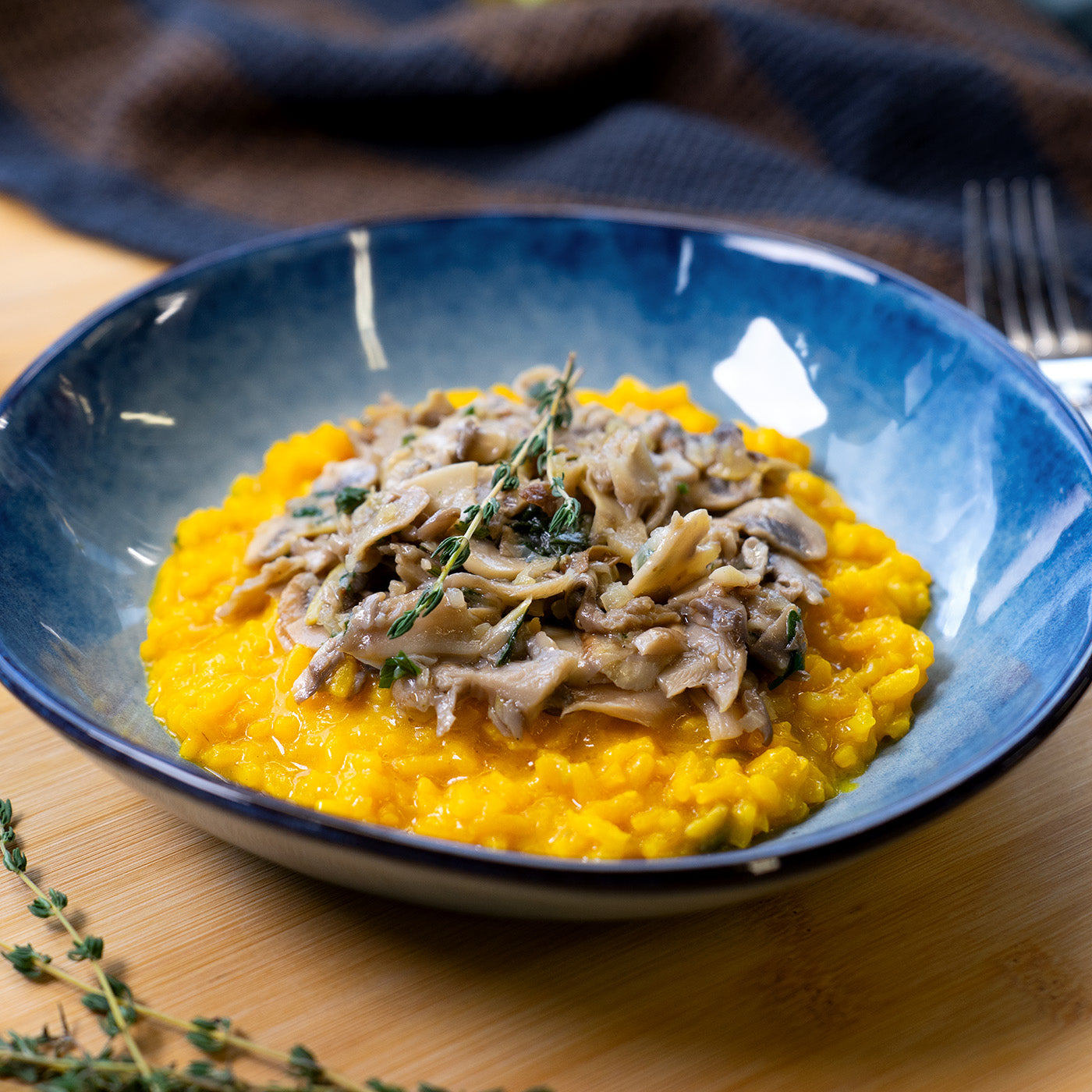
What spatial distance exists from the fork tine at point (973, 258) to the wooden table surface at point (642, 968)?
291 cm

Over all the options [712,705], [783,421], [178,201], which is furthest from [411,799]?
[178,201]

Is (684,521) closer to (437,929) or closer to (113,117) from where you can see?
(437,929)

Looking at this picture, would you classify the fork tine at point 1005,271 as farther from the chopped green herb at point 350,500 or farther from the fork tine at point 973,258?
the chopped green herb at point 350,500

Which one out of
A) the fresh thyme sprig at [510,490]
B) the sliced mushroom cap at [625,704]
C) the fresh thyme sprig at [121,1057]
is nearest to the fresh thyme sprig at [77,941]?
the fresh thyme sprig at [121,1057]

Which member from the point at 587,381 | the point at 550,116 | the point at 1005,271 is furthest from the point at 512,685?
the point at 550,116

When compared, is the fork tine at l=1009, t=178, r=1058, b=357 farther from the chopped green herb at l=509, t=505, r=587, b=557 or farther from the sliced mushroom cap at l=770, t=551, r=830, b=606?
the chopped green herb at l=509, t=505, r=587, b=557

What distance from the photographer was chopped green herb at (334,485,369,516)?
366 cm

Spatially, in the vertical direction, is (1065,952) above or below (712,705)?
below

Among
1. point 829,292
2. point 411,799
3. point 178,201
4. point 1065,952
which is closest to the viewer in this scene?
point 1065,952

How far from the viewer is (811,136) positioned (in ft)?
20.6

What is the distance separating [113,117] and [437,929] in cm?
558

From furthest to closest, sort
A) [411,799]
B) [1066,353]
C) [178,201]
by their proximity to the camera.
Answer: [178,201]
[1066,353]
[411,799]

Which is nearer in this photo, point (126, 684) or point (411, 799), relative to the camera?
point (411, 799)

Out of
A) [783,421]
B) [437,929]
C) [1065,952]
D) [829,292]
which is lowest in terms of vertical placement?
[1065,952]
